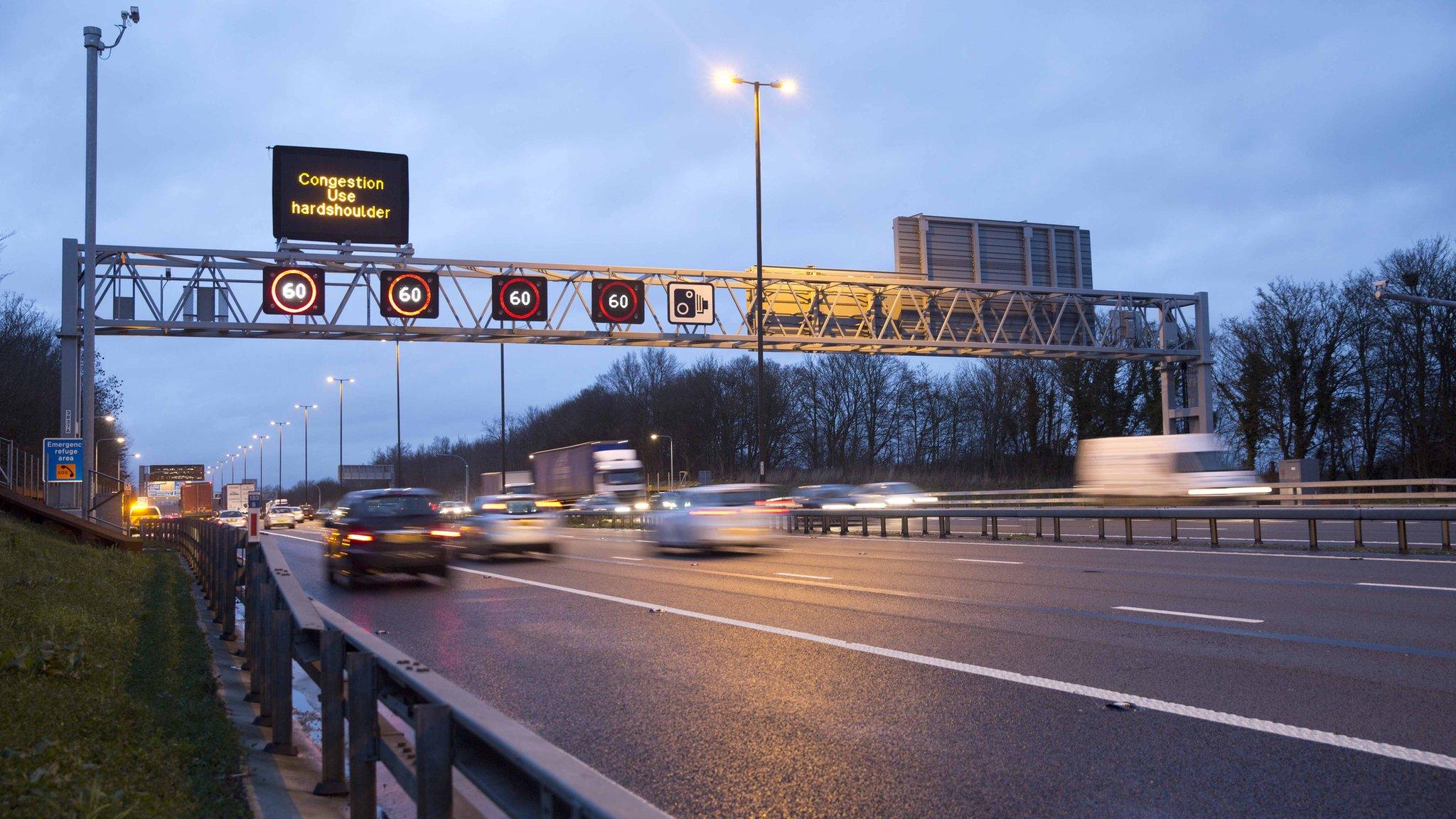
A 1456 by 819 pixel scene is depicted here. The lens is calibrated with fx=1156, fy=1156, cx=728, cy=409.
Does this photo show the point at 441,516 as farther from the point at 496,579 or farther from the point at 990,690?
the point at 990,690

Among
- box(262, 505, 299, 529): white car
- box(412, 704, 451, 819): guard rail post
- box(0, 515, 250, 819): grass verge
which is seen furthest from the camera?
box(262, 505, 299, 529): white car

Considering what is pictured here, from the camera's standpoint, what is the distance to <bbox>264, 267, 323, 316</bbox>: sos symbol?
31.5 m

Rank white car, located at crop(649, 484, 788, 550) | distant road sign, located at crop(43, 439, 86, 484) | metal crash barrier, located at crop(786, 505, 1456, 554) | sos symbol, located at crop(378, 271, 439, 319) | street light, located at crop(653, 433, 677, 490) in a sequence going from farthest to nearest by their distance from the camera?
street light, located at crop(653, 433, 677, 490) < sos symbol, located at crop(378, 271, 439, 319) < distant road sign, located at crop(43, 439, 86, 484) < white car, located at crop(649, 484, 788, 550) < metal crash barrier, located at crop(786, 505, 1456, 554)

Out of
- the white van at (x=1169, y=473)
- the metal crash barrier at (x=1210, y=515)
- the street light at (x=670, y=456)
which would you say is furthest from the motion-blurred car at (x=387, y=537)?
the street light at (x=670, y=456)

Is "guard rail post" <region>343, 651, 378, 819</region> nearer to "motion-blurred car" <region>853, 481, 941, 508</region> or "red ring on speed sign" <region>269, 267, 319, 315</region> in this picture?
"red ring on speed sign" <region>269, 267, 319, 315</region>

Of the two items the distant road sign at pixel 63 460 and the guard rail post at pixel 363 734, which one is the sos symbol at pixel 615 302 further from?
the guard rail post at pixel 363 734

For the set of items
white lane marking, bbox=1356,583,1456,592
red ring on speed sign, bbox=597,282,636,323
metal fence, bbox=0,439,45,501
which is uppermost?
red ring on speed sign, bbox=597,282,636,323

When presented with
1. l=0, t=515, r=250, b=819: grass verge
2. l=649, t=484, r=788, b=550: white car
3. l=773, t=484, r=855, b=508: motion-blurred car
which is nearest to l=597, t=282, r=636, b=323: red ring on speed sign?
l=649, t=484, r=788, b=550: white car

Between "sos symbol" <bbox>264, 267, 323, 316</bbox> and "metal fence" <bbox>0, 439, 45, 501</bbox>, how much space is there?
275 inches

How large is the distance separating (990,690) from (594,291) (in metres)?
27.3

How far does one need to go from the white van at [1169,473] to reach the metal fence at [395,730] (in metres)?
31.2

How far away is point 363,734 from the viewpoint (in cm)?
511

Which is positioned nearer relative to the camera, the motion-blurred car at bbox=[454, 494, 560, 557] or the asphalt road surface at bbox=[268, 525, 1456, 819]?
the asphalt road surface at bbox=[268, 525, 1456, 819]

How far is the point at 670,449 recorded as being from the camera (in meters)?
95.8
